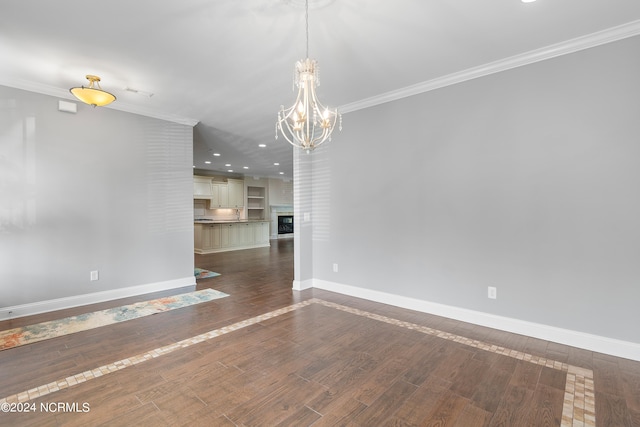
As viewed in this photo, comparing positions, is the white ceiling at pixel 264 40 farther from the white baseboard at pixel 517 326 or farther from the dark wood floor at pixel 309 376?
the dark wood floor at pixel 309 376

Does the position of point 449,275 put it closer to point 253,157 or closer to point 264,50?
point 264,50

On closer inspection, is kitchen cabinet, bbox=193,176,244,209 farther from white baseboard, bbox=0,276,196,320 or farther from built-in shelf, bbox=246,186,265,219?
white baseboard, bbox=0,276,196,320

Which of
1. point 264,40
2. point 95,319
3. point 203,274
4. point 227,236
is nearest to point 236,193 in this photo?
point 227,236

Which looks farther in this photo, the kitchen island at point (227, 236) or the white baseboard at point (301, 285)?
the kitchen island at point (227, 236)

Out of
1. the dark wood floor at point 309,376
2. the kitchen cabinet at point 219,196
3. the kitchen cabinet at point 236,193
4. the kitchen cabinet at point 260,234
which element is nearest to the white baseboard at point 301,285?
the dark wood floor at point 309,376

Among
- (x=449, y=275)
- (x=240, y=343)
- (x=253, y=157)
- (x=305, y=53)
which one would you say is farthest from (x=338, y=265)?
(x=253, y=157)

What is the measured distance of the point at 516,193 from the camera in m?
3.03

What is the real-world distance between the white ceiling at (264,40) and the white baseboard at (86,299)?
8.48 ft

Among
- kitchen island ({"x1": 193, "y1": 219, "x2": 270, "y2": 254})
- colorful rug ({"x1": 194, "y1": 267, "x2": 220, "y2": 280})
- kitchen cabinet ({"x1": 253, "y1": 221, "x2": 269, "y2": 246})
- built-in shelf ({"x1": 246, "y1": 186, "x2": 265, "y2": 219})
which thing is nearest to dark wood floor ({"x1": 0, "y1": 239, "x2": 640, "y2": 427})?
colorful rug ({"x1": 194, "y1": 267, "x2": 220, "y2": 280})

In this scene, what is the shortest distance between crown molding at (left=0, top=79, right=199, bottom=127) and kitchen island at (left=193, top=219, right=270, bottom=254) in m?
4.39

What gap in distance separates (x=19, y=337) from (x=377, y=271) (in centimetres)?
393

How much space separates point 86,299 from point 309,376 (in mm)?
3452

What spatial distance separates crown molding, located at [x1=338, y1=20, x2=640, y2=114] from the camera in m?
2.52

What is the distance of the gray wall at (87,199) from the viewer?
3512 mm
